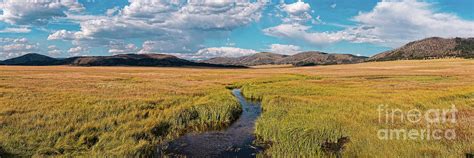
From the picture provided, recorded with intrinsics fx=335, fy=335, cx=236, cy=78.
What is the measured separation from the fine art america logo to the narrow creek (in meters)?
5.51

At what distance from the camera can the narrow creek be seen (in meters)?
13.1

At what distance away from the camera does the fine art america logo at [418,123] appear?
13.2 meters

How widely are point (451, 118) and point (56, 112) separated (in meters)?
21.0

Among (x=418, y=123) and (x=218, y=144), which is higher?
(x=418, y=123)

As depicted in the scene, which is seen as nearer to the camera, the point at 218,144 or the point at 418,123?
the point at 218,144

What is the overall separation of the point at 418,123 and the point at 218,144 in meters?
9.50

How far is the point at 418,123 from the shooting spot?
15844 millimetres

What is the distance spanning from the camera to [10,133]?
13.4 metres

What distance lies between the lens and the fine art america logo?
13172mm

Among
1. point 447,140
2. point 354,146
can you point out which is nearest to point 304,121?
point 354,146

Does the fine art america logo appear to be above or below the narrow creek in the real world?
above

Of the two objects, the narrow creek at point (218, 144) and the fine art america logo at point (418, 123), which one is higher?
the fine art america logo at point (418, 123)

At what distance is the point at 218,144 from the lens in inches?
573

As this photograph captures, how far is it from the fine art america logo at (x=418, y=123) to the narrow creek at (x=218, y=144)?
5.51 meters
